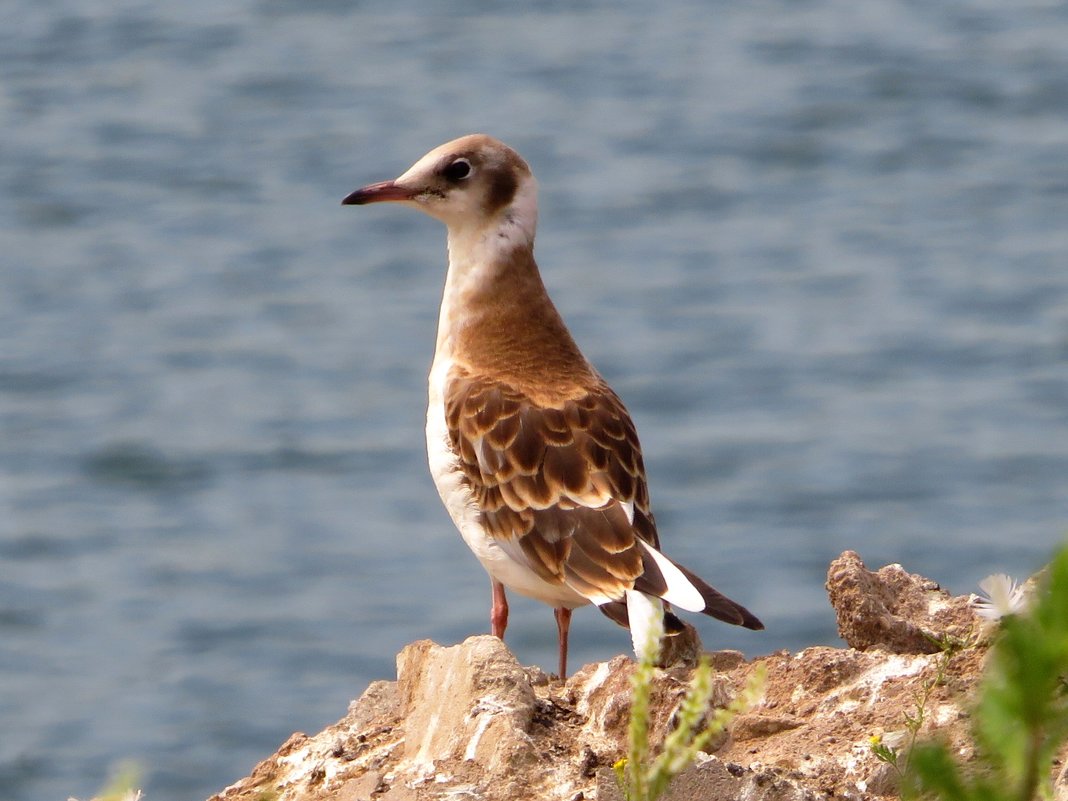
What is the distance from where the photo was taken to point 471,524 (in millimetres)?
7715

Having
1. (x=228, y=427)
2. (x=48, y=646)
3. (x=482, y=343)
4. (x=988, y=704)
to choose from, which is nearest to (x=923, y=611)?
(x=482, y=343)

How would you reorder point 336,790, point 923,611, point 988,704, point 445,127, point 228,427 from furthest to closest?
point 445,127 → point 228,427 → point 923,611 → point 336,790 → point 988,704

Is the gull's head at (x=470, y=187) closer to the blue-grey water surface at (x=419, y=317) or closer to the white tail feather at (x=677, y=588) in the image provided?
the white tail feather at (x=677, y=588)

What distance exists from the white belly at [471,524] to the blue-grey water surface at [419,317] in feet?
31.0

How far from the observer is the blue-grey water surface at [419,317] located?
19.2 metres

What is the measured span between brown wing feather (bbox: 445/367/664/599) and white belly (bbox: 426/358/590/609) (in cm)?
4

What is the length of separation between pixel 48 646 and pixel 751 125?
12.3m

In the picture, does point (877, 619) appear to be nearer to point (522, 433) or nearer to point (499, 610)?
point (522, 433)

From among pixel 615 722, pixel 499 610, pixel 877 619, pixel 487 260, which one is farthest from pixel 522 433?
pixel 615 722

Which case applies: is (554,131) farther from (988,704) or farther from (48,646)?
(988,704)

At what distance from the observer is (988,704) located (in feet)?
5.93

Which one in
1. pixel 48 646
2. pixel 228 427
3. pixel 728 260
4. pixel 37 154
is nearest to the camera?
pixel 48 646

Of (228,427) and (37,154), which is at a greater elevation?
(37,154)

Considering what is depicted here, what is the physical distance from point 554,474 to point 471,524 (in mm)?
415
